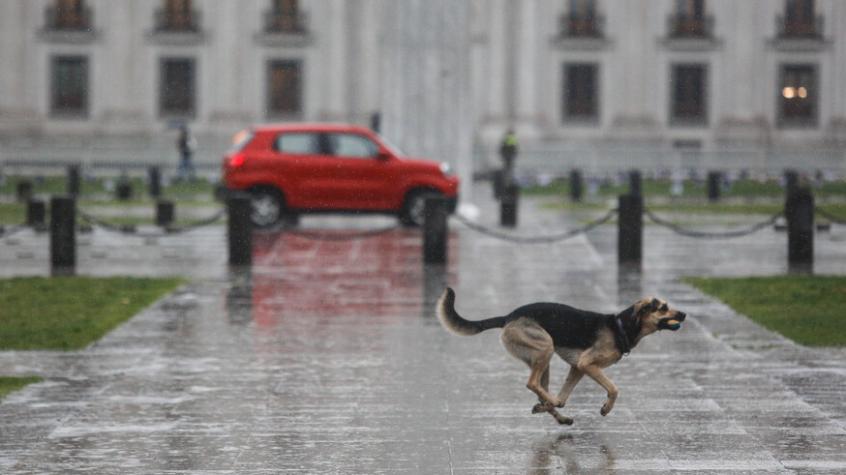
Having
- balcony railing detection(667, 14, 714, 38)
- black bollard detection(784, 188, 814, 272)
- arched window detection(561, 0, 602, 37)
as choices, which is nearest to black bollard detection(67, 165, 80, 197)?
black bollard detection(784, 188, 814, 272)

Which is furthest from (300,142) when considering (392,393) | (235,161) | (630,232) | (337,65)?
(337,65)

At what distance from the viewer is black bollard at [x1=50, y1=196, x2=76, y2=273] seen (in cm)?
2323

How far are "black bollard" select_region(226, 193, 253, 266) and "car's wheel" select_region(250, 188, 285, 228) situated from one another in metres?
7.35

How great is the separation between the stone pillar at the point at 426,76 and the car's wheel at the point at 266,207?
3.97 metres

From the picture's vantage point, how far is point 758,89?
226 feet

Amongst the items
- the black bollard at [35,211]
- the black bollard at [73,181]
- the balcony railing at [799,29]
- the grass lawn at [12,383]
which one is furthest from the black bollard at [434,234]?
the balcony railing at [799,29]

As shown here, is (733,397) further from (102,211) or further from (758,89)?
(758,89)

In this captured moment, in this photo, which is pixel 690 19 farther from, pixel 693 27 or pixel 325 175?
pixel 325 175

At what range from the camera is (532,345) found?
11.5 metres

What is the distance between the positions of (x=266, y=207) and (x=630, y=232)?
29.6 ft

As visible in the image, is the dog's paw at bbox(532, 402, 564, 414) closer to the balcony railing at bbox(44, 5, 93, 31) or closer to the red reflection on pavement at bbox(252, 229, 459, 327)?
the red reflection on pavement at bbox(252, 229, 459, 327)

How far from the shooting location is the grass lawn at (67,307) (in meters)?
16.1

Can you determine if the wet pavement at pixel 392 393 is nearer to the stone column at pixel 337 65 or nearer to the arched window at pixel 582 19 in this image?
the stone column at pixel 337 65

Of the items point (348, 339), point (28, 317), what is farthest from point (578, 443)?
point (28, 317)
